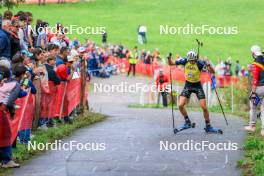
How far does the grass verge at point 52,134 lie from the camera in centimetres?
1407

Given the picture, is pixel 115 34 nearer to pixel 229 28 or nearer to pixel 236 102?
pixel 229 28

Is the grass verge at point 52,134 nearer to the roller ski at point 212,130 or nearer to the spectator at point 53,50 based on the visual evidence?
the spectator at point 53,50

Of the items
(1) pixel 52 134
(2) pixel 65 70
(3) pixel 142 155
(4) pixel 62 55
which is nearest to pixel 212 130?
(2) pixel 65 70

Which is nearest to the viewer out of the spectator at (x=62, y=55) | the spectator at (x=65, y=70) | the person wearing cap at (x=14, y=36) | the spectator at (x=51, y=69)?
the person wearing cap at (x=14, y=36)

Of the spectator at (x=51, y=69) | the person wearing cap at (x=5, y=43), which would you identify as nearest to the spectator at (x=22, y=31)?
the spectator at (x=51, y=69)

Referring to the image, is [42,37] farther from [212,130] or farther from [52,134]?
[212,130]

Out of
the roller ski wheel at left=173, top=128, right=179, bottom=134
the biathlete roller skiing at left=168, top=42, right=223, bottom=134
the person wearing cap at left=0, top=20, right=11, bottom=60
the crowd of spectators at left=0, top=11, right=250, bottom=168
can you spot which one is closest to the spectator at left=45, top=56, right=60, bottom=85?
the crowd of spectators at left=0, top=11, right=250, bottom=168

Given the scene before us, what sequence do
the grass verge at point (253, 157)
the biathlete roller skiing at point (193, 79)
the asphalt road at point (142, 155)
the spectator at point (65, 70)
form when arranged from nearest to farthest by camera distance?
the grass verge at point (253, 157), the asphalt road at point (142, 155), the biathlete roller skiing at point (193, 79), the spectator at point (65, 70)

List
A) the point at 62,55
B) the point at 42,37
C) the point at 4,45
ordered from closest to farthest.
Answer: the point at 4,45 < the point at 62,55 < the point at 42,37

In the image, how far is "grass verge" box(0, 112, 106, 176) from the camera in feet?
46.2

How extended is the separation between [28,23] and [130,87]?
25.0 meters

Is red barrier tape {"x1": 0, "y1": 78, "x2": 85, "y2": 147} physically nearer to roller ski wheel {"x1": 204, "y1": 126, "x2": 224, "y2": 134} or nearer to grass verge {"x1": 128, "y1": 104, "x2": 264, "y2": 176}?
roller ski wheel {"x1": 204, "y1": 126, "x2": 224, "y2": 134}

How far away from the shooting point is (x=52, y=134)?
17.2m

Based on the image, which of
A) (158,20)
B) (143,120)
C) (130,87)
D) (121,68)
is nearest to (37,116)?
(143,120)
